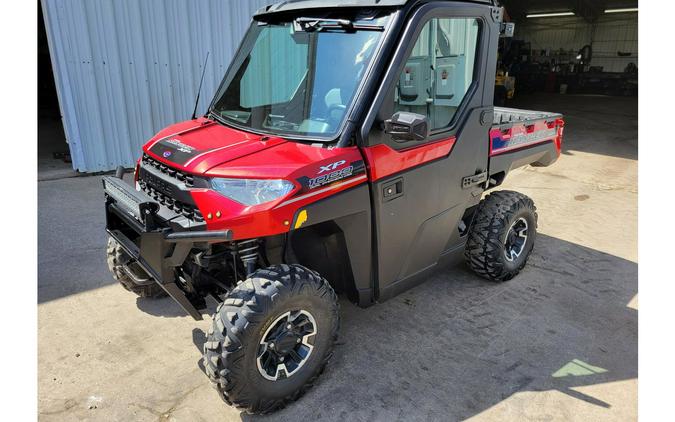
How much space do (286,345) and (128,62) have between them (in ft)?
19.9

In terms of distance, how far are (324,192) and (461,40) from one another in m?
1.55

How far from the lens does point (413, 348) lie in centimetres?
334

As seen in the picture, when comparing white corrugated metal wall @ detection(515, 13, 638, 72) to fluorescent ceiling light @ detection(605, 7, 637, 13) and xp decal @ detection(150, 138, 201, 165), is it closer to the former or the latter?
fluorescent ceiling light @ detection(605, 7, 637, 13)

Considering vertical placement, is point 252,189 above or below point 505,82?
below

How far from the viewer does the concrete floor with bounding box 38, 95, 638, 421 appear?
2803 mm

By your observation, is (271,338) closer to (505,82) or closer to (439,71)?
(439,71)

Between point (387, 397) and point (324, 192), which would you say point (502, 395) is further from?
point (324, 192)

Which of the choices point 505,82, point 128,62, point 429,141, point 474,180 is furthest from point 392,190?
point 505,82

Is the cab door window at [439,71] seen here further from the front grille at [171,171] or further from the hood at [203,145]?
the front grille at [171,171]

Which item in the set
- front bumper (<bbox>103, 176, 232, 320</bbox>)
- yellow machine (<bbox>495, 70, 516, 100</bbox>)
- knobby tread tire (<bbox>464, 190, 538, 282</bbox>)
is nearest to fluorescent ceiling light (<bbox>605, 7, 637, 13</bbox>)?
yellow machine (<bbox>495, 70, 516, 100</bbox>)

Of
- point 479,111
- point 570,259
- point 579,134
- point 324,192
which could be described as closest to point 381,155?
point 324,192

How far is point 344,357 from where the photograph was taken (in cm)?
323

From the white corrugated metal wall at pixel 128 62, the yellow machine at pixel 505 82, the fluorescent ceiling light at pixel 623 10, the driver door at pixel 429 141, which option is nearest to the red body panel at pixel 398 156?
the driver door at pixel 429 141

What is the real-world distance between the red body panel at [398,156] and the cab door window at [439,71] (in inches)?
5.8
